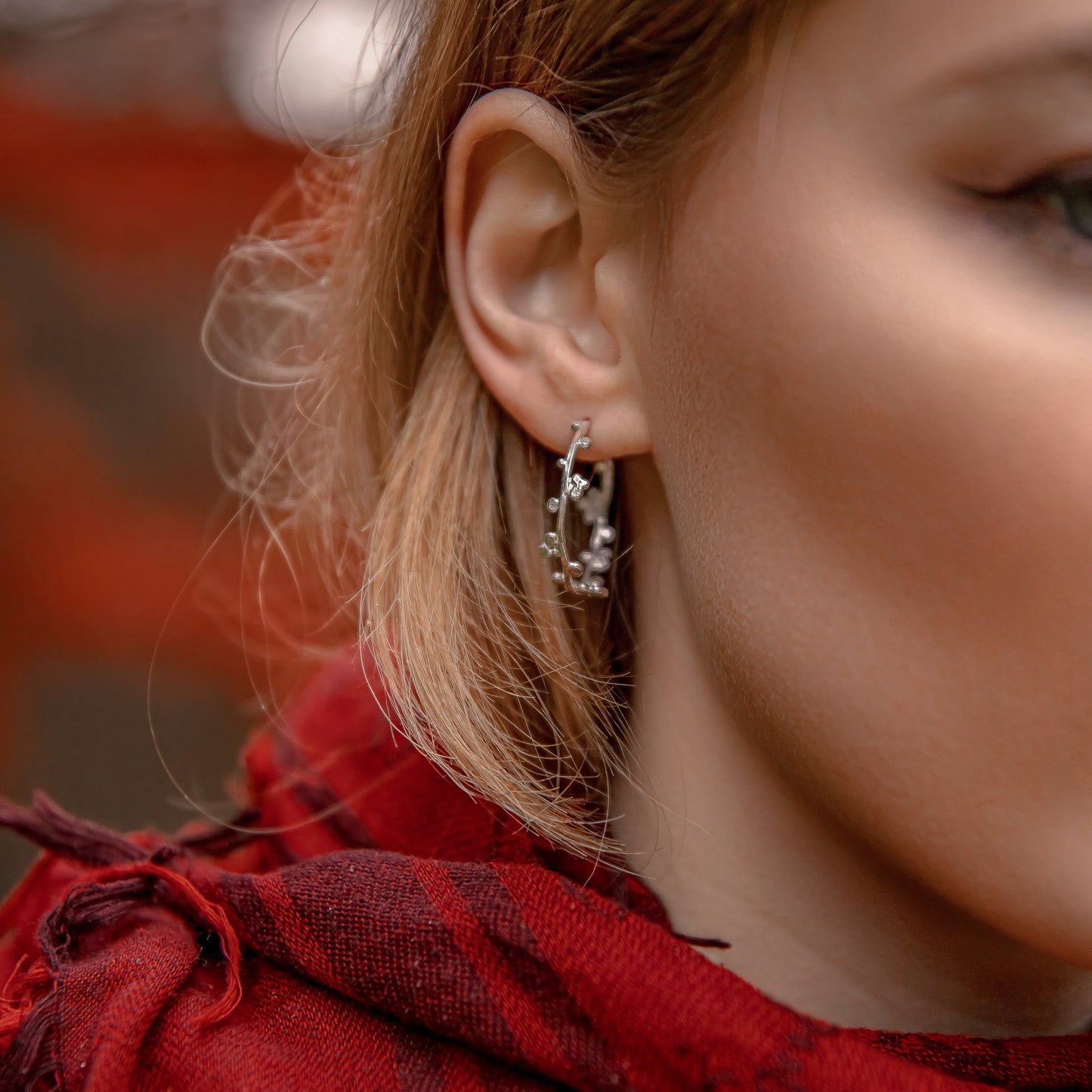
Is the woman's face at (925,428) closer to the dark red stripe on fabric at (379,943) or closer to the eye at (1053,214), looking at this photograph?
the eye at (1053,214)

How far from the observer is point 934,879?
1.90ft

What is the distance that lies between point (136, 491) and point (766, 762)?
1875 millimetres

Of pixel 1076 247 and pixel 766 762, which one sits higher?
pixel 1076 247

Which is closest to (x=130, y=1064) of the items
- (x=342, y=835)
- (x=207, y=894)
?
(x=207, y=894)

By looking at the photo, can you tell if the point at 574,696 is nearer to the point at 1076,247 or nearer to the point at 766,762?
the point at 766,762

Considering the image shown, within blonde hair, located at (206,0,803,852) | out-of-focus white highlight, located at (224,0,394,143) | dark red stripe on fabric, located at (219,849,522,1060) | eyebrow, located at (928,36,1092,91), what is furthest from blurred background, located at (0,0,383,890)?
eyebrow, located at (928,36,1092,91)

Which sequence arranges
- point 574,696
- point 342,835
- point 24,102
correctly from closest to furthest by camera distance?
point 574,696 → point 342,835 → point 24,102

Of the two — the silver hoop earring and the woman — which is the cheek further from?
the silver hoop earring

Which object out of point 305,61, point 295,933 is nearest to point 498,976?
point 295,933

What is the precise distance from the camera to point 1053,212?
1.72 feet

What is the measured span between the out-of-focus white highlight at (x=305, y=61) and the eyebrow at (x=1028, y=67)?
1.57 ft

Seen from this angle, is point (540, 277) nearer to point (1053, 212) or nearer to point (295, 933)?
point (1053, 212)

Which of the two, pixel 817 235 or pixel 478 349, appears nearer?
pixel 817 235

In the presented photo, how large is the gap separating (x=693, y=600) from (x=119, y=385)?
6.47 feet
